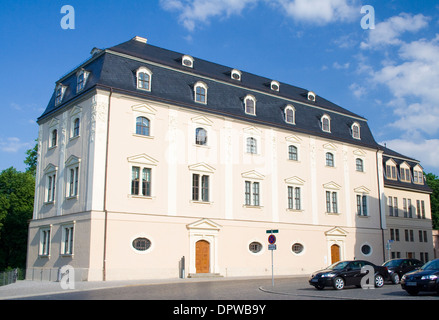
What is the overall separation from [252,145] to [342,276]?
57.8ft

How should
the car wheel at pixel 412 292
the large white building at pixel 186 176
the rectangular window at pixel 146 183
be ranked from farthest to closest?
1. the rectangular window at pixel 146 183
2. the large white building at pixel 186 176
3. the car wheel at pixel 412 292

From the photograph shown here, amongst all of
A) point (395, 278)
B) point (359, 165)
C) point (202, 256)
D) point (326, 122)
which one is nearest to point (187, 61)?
point (326, 122)

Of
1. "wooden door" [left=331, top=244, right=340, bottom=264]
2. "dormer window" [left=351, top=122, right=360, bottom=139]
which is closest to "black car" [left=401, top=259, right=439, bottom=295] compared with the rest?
"wooden door" [left=331, top=244, right=340, bottom=264]

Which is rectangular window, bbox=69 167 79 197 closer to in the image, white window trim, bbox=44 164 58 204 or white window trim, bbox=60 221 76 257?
white window trim, bbox=60 221 76 257

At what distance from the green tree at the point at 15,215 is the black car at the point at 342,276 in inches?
1557

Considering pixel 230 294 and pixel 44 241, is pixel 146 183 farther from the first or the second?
pixel 230 294

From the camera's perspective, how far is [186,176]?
34.8m

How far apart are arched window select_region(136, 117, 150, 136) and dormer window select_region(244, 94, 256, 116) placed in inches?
363

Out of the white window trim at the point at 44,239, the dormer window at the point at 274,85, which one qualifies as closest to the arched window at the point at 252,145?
the dormer window at the point at 274,85

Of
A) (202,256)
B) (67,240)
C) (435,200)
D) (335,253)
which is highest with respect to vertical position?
(435,200)

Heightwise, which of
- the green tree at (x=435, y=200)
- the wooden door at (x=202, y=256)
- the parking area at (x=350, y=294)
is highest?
the green tree at (x=435, y=200)

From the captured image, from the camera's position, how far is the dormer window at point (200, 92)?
121 ft

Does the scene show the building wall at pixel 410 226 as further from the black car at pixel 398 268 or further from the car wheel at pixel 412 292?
the car wheel at pixel 412 292

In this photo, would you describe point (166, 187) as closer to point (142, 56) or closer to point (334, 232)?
point (142, 56)
